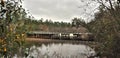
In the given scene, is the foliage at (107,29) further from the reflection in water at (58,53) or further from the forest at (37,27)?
the reflection in water at (58,53)

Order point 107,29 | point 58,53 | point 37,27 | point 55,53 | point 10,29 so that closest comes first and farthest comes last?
1. point 10,29
2. point 37,27
3. point 107,29
4. point 55,53
5. point 58,53

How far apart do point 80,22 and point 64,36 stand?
195 ft

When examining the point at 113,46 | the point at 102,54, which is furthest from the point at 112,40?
the point at 102,54

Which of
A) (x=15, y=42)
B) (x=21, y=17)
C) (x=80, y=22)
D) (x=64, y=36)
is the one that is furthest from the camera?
(x=64, y=36)

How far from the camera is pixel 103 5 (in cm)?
1786

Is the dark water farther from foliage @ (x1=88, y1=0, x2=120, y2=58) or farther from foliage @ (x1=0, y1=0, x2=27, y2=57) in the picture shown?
foliage @ (x1=88, y1=0, x2=120, y2=58)

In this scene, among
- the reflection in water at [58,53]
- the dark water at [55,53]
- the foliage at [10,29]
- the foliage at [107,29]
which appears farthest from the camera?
the foliage at [107,29]

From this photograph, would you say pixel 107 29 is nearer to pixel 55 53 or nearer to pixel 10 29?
pixel 55 53

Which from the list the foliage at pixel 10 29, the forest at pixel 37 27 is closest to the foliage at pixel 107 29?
the forest at pixel 37 27

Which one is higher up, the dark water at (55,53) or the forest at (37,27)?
the forest at (37,27)

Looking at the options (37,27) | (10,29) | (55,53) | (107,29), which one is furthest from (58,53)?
(10,29)

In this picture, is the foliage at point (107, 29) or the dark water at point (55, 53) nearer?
the dark water at point (55, 53)

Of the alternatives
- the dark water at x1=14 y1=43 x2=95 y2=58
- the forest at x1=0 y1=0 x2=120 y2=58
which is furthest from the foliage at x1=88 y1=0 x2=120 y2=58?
the dark water at x1=14 y1=43 x2=95 y2=58

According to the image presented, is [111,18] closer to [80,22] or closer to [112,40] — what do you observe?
[112,40]
